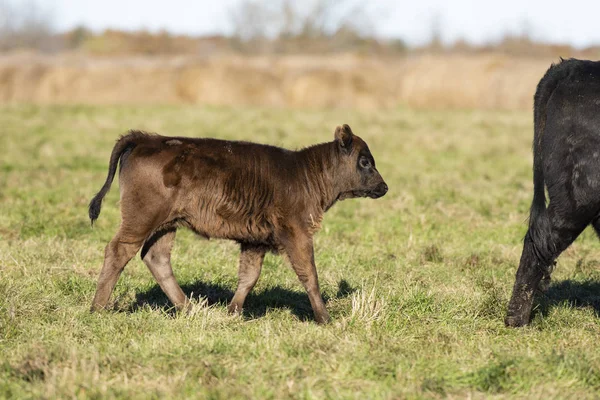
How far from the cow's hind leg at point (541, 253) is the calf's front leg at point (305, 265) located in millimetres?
1420

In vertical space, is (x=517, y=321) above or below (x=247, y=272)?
below

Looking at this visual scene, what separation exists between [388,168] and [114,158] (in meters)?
9.06

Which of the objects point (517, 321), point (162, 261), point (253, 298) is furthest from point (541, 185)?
point (162, 261)

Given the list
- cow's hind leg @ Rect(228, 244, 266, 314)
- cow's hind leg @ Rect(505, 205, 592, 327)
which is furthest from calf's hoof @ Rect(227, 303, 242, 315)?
cow's hind leg @ Rect(505, 205, 592, 327)

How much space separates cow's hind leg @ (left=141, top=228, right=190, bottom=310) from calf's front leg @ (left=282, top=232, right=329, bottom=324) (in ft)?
3.16

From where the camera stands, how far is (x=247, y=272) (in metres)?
6.46

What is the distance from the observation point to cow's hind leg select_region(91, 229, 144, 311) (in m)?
5.91

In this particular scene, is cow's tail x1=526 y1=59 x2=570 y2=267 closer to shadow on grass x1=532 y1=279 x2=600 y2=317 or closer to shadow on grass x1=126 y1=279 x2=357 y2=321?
shadow on grass x1=532 y1=279 x2=600 y2=317

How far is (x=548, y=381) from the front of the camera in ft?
15.7

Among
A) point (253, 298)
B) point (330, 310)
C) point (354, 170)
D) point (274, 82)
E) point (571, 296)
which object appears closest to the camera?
point (330, 310)

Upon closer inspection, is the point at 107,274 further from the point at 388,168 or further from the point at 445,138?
the point at 445,138

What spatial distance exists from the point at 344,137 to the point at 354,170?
29 centimetres

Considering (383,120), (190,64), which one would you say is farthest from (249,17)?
(383,120)

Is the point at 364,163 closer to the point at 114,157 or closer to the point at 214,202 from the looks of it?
the point at 214,202
